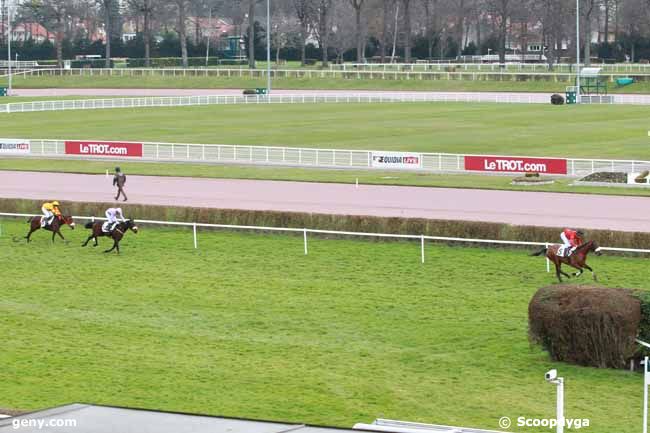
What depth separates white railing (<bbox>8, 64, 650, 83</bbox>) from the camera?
284ft

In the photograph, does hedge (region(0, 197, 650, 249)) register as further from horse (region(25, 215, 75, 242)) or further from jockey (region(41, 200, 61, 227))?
jockey (region(41, 200, 61, 227))

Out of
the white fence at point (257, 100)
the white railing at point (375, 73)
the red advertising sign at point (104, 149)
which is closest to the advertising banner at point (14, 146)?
the red advertising sign at point (104, 149)

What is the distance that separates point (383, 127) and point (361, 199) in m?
25.1

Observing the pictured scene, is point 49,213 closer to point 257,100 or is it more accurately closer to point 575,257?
point 575,257

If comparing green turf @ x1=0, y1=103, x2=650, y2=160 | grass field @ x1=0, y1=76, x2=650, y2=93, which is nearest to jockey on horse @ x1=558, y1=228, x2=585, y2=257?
green turf @ x1=0, y1=103, x2=650, y2=160

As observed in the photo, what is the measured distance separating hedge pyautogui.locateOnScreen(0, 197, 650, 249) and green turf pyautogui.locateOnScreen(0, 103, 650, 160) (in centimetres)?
1896

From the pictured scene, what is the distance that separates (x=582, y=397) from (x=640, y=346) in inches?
58.5

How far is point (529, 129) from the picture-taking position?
55281mm

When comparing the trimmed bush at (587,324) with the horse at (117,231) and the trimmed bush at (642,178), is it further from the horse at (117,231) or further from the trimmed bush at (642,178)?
the trimmed bush at (642,178)

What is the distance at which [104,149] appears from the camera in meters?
45.1

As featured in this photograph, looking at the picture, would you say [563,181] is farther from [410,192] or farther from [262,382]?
[262,382]

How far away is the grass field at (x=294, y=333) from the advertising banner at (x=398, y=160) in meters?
13.6

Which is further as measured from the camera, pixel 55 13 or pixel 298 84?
pixel 55 13

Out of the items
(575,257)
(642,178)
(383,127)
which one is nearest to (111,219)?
(575,257)
